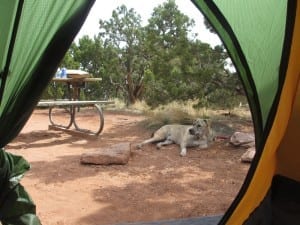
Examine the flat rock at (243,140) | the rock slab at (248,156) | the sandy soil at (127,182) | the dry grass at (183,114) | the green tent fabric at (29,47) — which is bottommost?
the sandy soil at (127,182)

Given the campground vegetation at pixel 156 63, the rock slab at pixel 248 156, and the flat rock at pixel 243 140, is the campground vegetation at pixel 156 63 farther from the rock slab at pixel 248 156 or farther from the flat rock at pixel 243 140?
the rock slab at pixel 248 156

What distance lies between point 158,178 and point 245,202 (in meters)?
3.77

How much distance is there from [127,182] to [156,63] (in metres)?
5.29

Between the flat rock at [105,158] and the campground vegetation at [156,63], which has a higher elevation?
the campground vegetation at [156,63]

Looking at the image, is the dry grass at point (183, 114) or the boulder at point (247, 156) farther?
the dry grass at point (183, 114)

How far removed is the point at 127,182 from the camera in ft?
16.6

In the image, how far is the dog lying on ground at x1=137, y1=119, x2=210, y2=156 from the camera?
708cm

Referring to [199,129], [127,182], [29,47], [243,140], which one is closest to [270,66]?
[29,47]

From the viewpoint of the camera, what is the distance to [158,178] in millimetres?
5293

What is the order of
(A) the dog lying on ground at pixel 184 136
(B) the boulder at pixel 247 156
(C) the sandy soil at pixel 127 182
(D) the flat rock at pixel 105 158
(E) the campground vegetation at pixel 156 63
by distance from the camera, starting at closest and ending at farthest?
1. (C) the sandy soil at pixel 127 182
2. (D) the flat rock at pixel 105 158
3. (B) the boulder at pixel 247 156
4. (A) the dog lying on ground at pixel 184 136
5. (E) the campground vegetation at pixel 156 63

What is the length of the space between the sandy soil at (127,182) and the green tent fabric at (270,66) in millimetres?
1865

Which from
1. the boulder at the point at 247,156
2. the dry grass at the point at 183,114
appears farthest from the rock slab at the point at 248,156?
the dry grass at the point at 183,114

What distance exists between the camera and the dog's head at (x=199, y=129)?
7094mm

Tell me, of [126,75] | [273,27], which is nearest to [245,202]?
[273,27]
